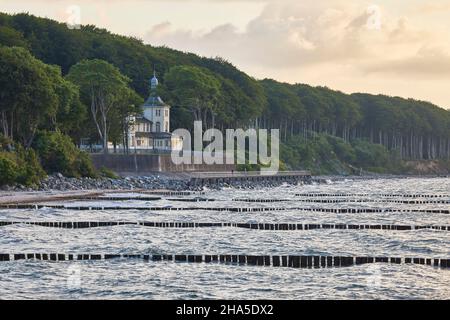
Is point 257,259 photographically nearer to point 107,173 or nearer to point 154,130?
point 107,173

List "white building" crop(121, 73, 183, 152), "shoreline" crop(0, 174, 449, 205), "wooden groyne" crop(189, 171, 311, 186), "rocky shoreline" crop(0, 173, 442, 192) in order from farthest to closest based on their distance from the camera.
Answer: "white building" crop(121, 73, 183, 152) → "wooden groyne" crop(189, 171, 311, 186) → "rocky shoreline" crop(0, 173, 442, 192) → "shoreline" crop(0, 174, 449, 205)

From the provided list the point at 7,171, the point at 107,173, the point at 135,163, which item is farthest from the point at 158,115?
the point at 7,171

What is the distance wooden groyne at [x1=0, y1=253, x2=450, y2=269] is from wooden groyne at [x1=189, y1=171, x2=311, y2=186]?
71.0m

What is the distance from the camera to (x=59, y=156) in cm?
9919

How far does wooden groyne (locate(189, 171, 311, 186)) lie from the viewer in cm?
11322

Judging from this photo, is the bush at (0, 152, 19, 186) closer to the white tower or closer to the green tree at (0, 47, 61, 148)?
the green tree at (0, 47, 61, 148)

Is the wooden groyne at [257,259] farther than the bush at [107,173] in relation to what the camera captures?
No

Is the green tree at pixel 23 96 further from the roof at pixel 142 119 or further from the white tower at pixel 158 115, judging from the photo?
the white tower at pixel 158 115

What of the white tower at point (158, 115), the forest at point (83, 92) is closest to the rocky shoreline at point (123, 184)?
the forest at point (83, 92)

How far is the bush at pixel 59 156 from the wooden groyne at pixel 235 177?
1241 cm

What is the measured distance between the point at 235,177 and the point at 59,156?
2895cm

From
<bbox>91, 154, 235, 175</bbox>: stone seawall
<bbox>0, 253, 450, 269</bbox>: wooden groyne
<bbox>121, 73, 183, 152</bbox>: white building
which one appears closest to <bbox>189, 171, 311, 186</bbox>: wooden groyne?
<bbox>91, 154, 235, 175</bbox>: stone seawall

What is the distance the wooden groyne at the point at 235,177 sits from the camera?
113m
